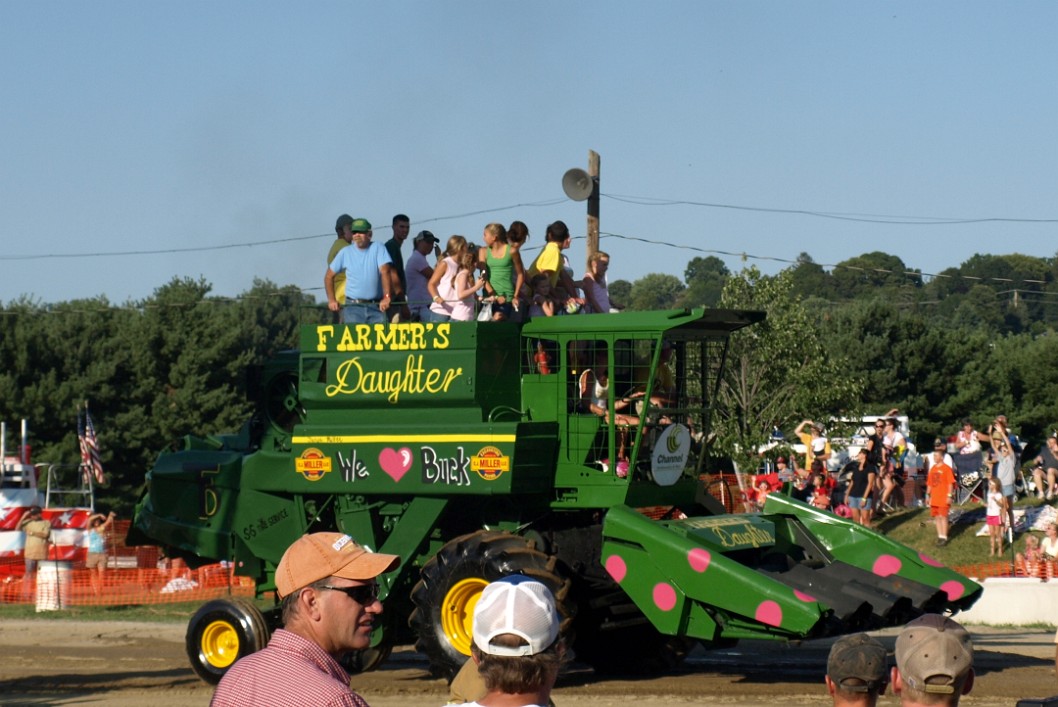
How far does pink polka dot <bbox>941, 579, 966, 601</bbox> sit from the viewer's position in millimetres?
12102

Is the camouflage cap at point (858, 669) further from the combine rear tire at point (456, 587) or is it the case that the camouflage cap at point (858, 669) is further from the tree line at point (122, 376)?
the tree line at point (122, 376)

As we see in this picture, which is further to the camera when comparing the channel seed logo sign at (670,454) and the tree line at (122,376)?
the tree line at (122,376)

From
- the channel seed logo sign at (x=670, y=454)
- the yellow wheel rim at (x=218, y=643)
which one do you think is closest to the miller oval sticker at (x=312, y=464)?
the yellow wheel rim at (x=218, y=643)

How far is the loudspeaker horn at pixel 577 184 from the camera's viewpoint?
2078 centimetres

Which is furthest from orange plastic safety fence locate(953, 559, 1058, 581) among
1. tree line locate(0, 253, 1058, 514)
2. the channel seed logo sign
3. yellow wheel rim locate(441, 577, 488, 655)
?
tree line locate(0, 253, 1058, 514)

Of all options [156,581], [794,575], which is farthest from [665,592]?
[156,581]

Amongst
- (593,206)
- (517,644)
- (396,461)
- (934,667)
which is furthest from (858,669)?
(593,206)

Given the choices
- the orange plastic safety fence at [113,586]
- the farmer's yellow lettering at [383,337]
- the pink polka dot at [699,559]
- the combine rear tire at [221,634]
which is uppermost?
the farmer's yellow lettering at [383,337]

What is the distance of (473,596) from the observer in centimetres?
1161

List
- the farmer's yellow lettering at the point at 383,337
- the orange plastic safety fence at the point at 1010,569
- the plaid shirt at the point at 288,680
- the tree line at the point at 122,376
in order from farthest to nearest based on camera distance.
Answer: the tree line at the point at 122,376
the orange plastic safety fence at the point at 1010,569
the farmer's yellow lettering at the point at 383,337
the plaid shirt at the point at 288,680

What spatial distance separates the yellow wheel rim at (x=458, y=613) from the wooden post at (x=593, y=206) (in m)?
9.58

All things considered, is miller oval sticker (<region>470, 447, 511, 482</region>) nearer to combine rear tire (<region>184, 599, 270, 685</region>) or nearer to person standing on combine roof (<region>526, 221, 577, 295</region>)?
person standing on combine roof (<region>526, 221, 577, 295</region>)

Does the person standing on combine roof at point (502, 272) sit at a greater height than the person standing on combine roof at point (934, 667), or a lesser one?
greater

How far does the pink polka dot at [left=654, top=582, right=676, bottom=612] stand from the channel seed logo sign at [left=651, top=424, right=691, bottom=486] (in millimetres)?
1258
